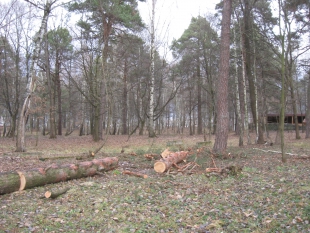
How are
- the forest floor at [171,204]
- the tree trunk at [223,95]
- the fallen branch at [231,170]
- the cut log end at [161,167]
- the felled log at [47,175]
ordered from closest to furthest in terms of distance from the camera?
the forest floor at [171,204], the felled log at [47,175], the fallen branch at [231,170], the cut log end at [161,167], the tree trunk at [223,95]

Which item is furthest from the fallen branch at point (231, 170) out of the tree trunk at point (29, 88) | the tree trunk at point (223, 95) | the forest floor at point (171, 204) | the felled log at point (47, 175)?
the tree trunk at point (29, 88)

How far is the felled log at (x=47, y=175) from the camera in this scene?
5.89 metres

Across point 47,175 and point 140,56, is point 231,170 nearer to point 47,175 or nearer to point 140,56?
point 47,175

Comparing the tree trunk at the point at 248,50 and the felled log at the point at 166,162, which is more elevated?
the tree trunk at the point at 248,50

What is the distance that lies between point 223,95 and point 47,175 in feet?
24.3

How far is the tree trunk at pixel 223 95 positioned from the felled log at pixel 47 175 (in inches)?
190

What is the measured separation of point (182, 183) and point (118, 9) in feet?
45.6

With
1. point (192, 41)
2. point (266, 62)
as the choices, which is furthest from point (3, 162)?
point (192, 41)

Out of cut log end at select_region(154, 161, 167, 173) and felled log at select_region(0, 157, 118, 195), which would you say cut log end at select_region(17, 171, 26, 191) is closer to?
felled log at select_region(0, 157, 118, 195)

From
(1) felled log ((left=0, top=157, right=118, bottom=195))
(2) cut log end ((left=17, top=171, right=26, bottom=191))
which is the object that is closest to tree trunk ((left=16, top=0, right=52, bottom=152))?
(1) felled log ((left=0, top=157, right=118, bottom=195))

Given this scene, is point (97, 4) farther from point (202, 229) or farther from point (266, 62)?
point (202, 229)

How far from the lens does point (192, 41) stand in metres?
27.8

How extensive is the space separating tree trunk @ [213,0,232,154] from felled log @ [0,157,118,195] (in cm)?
483

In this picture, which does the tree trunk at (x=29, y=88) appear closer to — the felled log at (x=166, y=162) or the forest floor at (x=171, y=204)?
the forest floor at (x=171, y=204)
